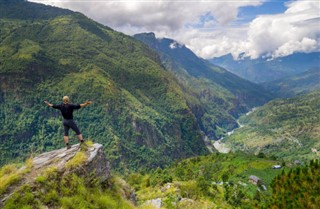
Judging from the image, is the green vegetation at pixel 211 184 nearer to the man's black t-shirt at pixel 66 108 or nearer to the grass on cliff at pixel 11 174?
the man's black t-shirt at pixel 66 108

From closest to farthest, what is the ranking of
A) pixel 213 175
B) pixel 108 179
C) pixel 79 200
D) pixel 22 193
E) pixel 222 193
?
pixel 22 193 < pixel 79 200 < pixel 108 179 < pixel 222 193 < pixel 213 175

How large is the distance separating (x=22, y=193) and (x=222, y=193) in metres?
80.8

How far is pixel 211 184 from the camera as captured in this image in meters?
98.8

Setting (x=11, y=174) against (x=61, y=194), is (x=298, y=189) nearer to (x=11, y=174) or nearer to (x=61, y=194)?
(x=61, y=194)

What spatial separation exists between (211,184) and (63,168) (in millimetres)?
81577

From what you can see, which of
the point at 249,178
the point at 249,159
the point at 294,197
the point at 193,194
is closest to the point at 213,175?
the point at 249,178

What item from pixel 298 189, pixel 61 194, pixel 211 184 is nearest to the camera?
pixel 61 194

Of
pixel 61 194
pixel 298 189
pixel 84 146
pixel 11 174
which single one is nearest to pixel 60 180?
pixel 61 194

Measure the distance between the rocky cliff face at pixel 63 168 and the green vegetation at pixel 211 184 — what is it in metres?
22.2

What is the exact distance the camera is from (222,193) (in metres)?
93.5

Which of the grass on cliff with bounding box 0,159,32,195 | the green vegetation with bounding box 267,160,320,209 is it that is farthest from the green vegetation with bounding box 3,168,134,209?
the green vegetation with bounding box 267,160,320,209

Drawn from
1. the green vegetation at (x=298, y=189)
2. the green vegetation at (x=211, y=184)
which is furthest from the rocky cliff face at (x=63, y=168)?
the green vegetation at (x=298, y=189)

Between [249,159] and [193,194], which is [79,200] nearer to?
[193,194]

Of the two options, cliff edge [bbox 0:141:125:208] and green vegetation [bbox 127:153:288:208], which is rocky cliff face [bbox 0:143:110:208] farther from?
green vegetation [bbox 127:153:288:208]
